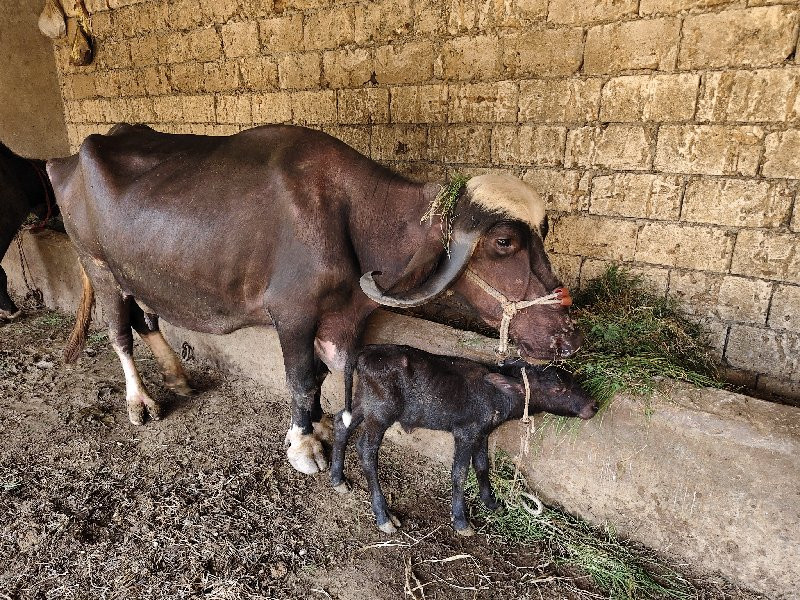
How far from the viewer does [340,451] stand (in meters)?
3.16

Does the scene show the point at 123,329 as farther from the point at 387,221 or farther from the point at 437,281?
the point at 437,281

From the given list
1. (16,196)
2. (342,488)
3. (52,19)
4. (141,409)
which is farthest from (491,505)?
Result: (52,19)

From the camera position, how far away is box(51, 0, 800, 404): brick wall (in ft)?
10.9

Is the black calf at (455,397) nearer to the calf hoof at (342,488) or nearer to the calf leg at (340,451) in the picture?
the calf leg at (340,451)

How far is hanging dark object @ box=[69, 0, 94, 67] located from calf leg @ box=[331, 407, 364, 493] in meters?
8.02

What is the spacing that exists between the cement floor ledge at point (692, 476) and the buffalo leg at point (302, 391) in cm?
96

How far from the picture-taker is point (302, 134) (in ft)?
10.5

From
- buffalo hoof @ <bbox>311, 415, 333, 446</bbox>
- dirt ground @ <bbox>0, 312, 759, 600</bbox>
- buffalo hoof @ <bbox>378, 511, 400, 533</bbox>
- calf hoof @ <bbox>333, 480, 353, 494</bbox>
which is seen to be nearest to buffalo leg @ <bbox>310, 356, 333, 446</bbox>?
buffalo hoof @ <bbox>311, 415, 333, 446</bbox>

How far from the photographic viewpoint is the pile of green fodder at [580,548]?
2488mm

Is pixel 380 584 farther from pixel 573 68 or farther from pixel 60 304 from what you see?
pixel 60 304

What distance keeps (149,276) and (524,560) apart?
9.41ft

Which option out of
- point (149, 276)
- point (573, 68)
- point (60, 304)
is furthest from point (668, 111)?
point (60, 304)

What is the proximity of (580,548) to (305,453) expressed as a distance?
1.73m

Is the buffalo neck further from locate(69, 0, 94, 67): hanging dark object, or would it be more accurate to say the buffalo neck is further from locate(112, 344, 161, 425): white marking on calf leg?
locate(69, 0, 94, 67): hanging dark object
